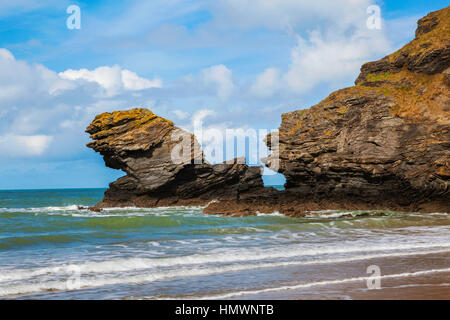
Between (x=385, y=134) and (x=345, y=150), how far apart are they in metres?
2.76

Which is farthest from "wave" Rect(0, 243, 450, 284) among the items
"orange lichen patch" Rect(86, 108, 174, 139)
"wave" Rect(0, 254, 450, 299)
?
"orange lichen patch" Rect(86, 108, 174, 139)

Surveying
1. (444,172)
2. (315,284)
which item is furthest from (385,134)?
(315,284)

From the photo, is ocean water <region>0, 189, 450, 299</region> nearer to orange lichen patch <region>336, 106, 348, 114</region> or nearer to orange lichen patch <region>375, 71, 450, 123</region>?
orange lichen patch <region>375, 71, 450, 123</region>

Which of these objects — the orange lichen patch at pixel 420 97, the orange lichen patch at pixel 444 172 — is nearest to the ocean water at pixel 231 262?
the orange lichen patch at pixel 444 172

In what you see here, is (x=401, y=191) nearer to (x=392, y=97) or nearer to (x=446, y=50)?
(x=392, y=97)

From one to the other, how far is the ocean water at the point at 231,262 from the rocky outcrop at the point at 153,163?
14309 millimetres

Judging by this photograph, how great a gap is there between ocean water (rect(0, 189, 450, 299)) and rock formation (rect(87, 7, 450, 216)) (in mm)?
6547

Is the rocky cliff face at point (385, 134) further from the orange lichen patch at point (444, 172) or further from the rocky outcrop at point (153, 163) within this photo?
the rocky outcrop at point (153, 163)

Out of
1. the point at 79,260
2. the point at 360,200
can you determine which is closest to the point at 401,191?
the point at 360,200

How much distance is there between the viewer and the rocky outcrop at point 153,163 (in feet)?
114

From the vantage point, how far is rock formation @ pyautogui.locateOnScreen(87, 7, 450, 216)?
1051 inches

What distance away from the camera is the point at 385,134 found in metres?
28.1

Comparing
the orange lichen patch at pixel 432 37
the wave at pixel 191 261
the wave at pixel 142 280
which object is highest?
the orange lichen patch at pixel 432 37
